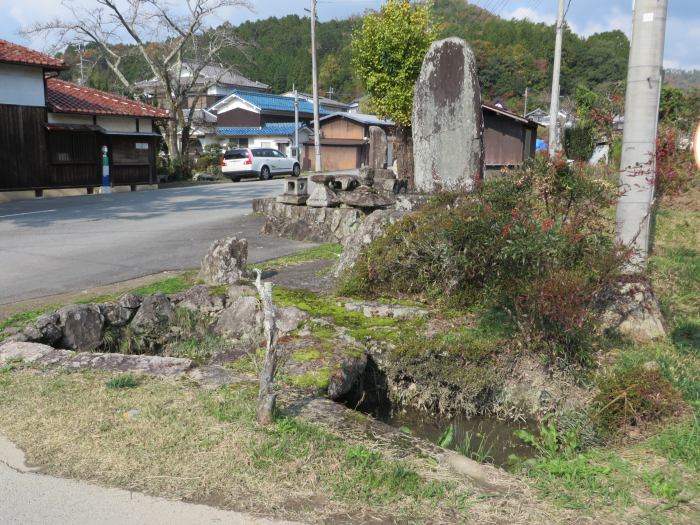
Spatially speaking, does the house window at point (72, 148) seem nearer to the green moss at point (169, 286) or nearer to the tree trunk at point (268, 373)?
the green moss at point (169, 286)

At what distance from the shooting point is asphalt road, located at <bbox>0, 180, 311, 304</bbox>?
28.8 feet

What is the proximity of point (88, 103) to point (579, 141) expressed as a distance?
65.5 feet

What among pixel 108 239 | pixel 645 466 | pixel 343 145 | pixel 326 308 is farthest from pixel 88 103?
pixel 645 466

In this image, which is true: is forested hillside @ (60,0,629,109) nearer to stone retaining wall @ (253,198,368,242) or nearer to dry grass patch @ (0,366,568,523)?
stone retaining wall @ (253,198,368,242)

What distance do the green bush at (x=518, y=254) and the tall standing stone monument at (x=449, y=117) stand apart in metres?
2.56

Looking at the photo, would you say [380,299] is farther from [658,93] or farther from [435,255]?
[658,93]

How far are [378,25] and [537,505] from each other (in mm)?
22117

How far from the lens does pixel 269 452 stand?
3549 millimetres

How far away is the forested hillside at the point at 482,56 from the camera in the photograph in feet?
177

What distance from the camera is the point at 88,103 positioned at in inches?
930

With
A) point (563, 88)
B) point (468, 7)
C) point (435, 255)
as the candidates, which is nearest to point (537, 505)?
point (435, 255)

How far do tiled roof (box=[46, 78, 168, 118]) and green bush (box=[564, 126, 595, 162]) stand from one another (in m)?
16.9

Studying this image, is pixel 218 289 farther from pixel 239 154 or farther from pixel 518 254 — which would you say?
pixel 239 154

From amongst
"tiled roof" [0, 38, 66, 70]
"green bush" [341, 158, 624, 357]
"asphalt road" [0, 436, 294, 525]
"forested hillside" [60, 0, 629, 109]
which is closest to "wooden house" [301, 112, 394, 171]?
"forested hillside" [60, 0, 629, 109]
